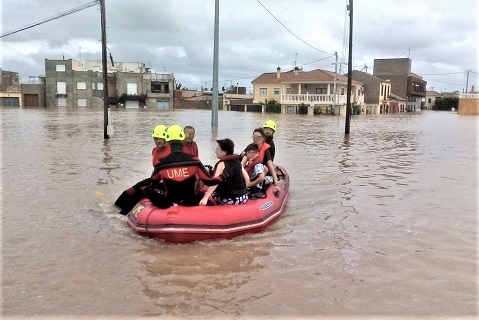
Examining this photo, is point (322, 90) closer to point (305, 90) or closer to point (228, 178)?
point (305, 90)

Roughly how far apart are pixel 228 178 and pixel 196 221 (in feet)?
2.75

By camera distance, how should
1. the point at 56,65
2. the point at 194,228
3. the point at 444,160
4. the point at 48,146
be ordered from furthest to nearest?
the point at 56,65 → the point at 48,146 → the point at 444,160 → the point at 194,228

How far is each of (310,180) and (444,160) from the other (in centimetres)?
618

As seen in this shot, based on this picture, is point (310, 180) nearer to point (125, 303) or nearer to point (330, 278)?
point (330, 278)

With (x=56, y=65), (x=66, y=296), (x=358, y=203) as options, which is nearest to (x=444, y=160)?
(x=358, y=203)

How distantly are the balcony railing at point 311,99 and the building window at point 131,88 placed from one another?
25359 millimetres

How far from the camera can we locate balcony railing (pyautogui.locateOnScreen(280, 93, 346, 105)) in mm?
49688

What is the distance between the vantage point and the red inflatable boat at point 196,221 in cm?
574

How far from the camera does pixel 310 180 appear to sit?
1056 centimetres

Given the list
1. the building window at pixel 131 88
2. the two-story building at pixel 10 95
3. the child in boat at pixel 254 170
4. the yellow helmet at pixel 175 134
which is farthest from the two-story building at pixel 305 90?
the yellow helmet at pixel 175 134

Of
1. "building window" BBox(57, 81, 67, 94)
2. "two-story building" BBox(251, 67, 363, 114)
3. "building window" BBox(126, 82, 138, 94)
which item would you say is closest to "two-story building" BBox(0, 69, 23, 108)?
"building window" BBox(57, 81, 67, 94)

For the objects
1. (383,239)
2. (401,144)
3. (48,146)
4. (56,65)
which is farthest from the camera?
(56,65)

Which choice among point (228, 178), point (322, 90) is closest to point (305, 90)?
point (322, 90)

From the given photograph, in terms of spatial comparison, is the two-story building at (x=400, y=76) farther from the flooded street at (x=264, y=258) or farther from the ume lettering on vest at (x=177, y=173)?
the ume lettering on vest at (x=177, y=173)
